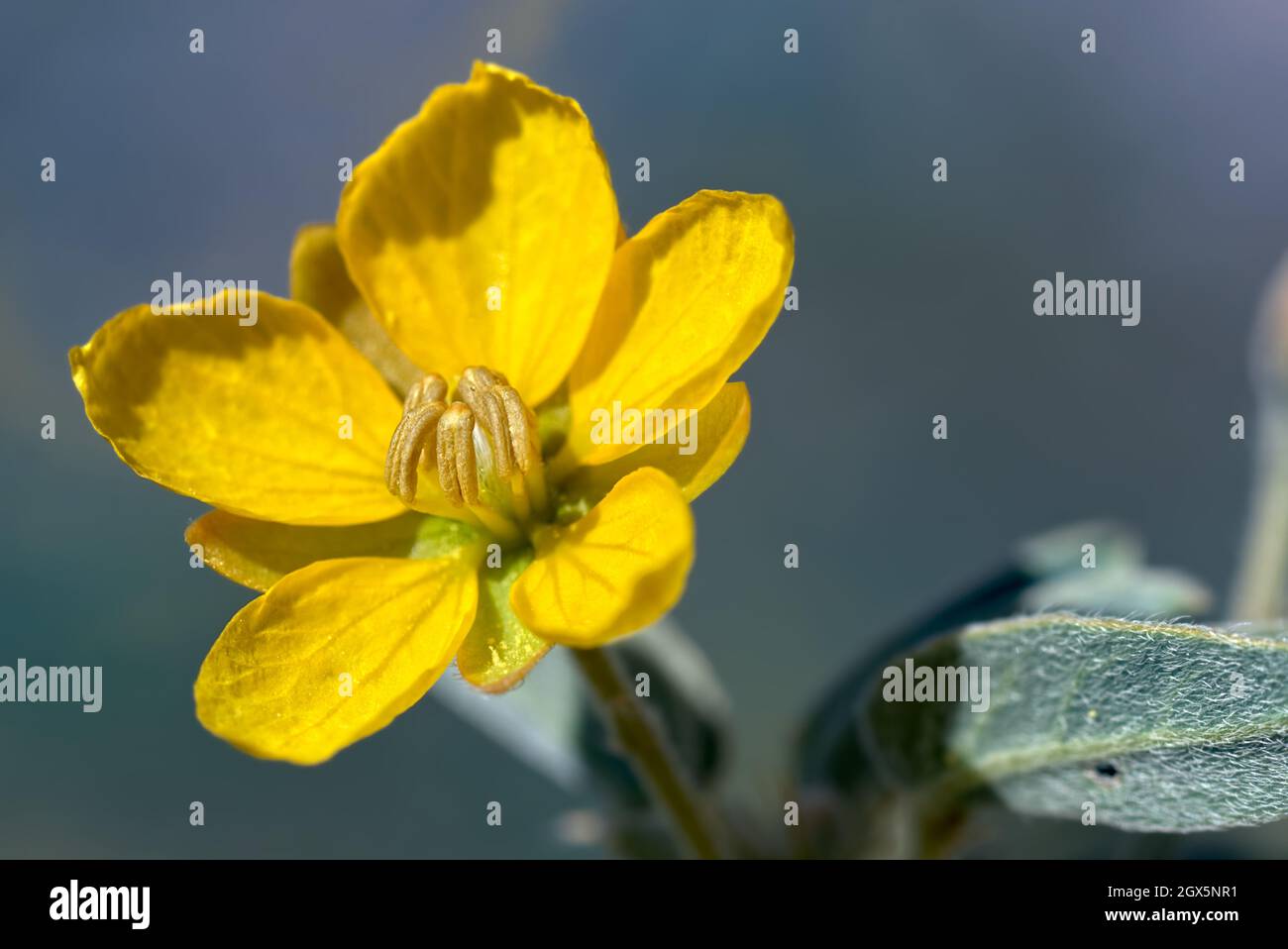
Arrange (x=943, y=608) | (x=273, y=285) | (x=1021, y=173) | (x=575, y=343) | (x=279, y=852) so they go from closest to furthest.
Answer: (x=575, y=343) < (x=943, y=608) < (x=279, y=852) < (x=273, y=285) < (x=1021, y=173)

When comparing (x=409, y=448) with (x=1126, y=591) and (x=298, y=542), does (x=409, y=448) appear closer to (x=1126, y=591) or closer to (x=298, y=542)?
(x=298, y=542)

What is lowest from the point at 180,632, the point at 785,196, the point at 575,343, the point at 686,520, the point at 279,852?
the point at 279,852

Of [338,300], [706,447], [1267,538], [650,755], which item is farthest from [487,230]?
[1267,538]

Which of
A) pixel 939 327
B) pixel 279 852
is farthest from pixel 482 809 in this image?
pixel 939 327

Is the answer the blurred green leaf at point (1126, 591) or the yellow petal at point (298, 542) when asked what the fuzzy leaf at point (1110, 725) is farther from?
the yellow petal at point (298, 542)

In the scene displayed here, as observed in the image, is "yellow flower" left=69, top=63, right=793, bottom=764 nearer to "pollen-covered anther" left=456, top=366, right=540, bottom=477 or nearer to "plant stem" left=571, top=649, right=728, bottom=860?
"pollen-covered anther" left=456, top=366, right=540, bottom=477

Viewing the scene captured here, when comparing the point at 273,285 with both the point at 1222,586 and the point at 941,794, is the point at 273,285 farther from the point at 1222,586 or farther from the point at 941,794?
the point at 1222,586
